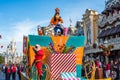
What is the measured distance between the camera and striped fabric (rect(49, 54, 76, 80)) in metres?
11.7

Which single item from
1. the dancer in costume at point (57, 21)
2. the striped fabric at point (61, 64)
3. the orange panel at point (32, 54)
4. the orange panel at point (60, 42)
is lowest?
the striped fabric at point (61, 64)

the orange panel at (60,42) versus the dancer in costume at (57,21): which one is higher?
the dancer in costume at (57,21)

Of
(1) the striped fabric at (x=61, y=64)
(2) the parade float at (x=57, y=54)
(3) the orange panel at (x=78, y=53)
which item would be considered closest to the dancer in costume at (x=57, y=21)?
(2) the parade float at (x=57, y=54)

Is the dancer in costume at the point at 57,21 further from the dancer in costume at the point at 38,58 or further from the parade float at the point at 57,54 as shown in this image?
the dancer in costume at the point at 38,58

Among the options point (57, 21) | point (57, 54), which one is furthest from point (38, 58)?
point (57, 21)

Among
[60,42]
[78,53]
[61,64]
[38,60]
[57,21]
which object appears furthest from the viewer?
[57,21]

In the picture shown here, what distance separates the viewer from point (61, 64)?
1190cm

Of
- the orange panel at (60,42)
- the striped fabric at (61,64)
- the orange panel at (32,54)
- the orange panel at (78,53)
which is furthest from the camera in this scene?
the orange panel at (78,53)

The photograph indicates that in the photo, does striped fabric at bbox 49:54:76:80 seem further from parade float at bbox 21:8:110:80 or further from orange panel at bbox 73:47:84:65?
orange panel at bbox 73:47:84:65

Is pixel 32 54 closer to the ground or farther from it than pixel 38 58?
farther from it

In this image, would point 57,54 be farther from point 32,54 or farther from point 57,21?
point 57,21

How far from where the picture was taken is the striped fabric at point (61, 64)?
11.7 metres

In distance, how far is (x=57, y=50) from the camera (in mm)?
12219

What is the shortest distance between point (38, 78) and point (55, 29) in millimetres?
2299
